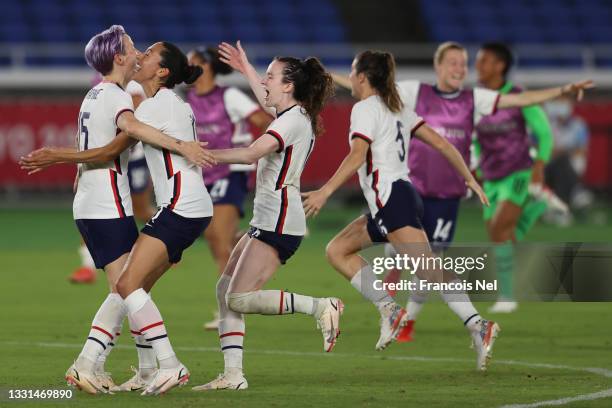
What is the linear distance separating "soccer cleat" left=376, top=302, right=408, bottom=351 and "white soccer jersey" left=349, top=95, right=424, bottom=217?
0.81 meters

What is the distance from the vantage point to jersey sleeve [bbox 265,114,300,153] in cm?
773

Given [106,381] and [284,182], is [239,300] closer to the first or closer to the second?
[284,182]

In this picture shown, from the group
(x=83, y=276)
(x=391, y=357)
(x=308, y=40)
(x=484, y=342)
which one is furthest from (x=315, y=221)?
(x=484, y=342)

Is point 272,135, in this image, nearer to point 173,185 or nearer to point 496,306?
point 173,185

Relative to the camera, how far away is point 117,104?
770 centimetres

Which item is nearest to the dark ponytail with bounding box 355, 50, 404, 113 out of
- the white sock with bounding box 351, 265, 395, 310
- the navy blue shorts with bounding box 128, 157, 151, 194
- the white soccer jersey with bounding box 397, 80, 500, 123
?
the white soccer jersey with bounding box 397, 80, 500, 123

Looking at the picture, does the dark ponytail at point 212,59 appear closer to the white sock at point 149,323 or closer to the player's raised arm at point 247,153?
the player's raised arm at point 247,153

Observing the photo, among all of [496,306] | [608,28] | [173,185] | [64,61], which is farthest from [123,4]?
[173,185]

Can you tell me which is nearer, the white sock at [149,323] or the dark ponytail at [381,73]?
the white sock at [149,323]

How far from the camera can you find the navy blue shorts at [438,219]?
10.4 meters

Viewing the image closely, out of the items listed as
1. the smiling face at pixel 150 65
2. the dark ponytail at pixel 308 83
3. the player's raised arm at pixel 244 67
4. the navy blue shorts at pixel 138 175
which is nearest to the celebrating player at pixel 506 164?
the player's raised arm at pixel 244 67

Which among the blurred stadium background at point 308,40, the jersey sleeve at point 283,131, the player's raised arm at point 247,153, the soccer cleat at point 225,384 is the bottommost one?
the soccer cleat at point 225,384

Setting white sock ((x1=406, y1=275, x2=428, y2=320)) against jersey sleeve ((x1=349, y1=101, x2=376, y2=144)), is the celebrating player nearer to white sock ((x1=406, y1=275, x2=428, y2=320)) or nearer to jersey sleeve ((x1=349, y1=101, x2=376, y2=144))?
white sock ((x1=406, y1=275, x2=428, y2=320))

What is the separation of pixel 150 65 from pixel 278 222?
1203mm
